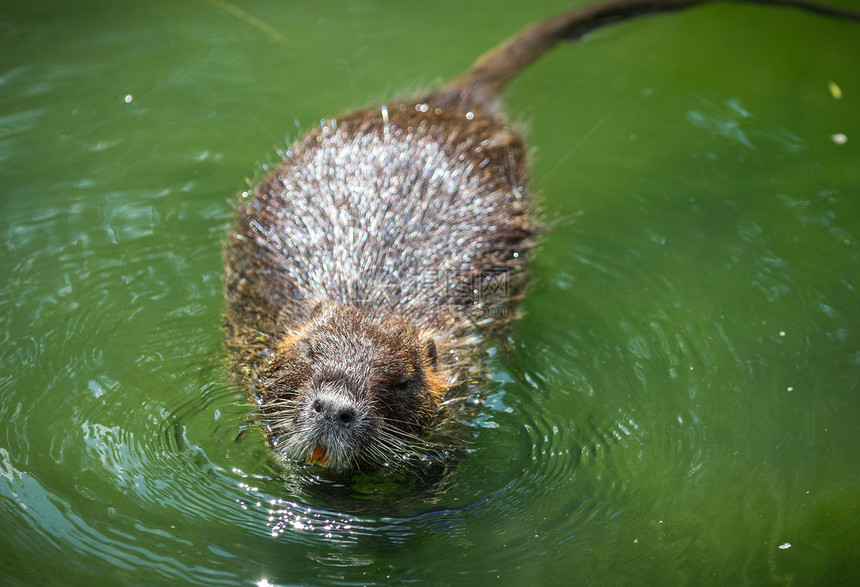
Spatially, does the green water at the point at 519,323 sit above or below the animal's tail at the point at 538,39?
below

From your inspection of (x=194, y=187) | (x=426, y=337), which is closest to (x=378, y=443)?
(x=426, y=337)

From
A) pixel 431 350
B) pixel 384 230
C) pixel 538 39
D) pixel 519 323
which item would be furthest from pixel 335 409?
pixel 538 39

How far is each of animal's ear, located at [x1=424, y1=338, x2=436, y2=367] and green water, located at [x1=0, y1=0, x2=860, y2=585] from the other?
0.40m

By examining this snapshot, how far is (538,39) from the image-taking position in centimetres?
575

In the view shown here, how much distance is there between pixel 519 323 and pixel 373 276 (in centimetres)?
93

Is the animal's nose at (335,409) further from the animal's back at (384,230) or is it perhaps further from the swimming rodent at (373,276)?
the animal's back at (384,230)

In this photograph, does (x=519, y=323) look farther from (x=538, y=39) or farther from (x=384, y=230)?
(x=538, y=39)

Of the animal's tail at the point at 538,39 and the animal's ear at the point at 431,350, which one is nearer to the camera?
the animal's ear at the point at 431,350

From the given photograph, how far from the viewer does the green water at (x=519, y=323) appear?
3.41 m

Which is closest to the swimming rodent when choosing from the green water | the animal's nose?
the animal's nose

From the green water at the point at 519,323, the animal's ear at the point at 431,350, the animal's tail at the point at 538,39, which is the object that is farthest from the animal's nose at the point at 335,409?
the animal's tail at the point at 538,39

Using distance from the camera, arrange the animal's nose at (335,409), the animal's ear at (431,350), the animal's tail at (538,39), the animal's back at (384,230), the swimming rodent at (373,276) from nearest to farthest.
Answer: the animal's nose at (335,409)
the swimming rodent at (373,276)
the animal's ear at (431,350)
the animal's back at (384,230)
the animal's tail at (538,39)

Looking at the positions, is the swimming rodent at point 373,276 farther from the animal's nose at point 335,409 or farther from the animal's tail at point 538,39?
the animal's tail at point 538,39

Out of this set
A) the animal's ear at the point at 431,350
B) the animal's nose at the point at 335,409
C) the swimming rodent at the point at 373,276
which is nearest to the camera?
the animal's nose at the point at 335,409
